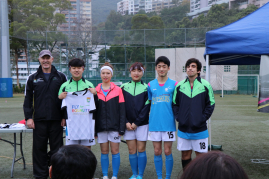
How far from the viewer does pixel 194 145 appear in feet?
12.1

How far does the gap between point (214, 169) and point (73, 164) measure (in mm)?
680

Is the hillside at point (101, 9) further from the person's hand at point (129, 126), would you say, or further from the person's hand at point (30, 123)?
the person's hand at point (129, 126)

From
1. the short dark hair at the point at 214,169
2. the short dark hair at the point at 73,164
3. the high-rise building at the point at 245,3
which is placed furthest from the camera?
the high-rise building at the point at 245,3

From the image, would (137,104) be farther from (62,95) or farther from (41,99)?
(41,99)

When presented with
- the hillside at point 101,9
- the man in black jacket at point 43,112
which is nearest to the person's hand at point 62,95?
the man in black jacket at point 43,112

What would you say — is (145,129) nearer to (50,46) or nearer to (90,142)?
(90,142)

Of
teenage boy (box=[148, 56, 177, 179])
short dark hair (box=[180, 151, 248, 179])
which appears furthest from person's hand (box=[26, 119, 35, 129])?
short dark hair (box=[180, 151, 248, 179])

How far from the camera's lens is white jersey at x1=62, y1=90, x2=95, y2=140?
383cm

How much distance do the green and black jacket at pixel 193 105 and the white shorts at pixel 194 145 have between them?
0.50ft

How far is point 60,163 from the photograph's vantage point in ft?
4.35

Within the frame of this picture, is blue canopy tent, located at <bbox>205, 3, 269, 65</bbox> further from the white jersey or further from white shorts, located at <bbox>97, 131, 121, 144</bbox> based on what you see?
the white jersey

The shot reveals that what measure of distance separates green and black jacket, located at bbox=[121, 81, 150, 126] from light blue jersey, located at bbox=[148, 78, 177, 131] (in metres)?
0.13

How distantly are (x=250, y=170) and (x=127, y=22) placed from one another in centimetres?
3610

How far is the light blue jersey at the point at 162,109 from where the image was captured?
3.81 metres
